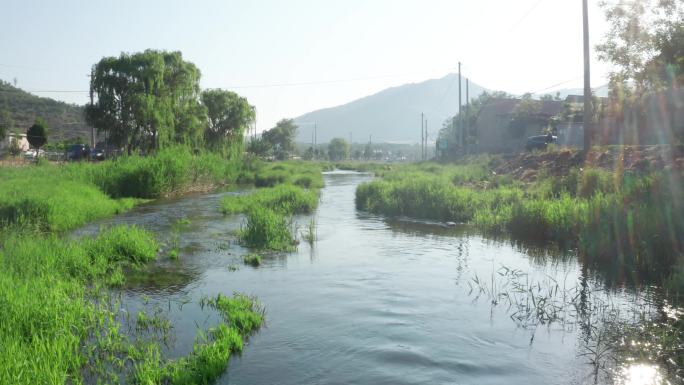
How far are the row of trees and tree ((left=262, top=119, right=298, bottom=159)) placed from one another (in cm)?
5421

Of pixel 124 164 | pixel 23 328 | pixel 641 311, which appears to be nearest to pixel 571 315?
pixel 641 311

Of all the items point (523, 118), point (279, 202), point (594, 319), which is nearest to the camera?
point (594, 319)

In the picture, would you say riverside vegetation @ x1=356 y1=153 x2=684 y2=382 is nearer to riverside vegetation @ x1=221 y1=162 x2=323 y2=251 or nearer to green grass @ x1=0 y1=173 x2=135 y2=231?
riverside vegetation @ x1=221 y1=162 x2=323 y2=251

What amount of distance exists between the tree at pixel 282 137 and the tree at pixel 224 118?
140ft

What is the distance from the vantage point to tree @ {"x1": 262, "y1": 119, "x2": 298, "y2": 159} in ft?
337

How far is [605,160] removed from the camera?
24.9 meters

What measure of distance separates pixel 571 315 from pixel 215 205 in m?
20.7

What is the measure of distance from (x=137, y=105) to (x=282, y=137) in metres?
63.5

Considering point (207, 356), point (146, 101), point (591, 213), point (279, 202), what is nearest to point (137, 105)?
point (146, 101)

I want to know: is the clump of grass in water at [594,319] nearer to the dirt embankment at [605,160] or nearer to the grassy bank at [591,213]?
the grassy bank at [591,213]

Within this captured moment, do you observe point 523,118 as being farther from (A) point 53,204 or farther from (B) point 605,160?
(A) point 53,204

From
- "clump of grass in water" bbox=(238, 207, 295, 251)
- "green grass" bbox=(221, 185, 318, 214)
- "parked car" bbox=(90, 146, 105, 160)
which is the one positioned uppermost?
"parked car" bbox=(90, 146, 105, 160)

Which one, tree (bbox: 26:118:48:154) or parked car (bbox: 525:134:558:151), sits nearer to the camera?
parked car (bbox: 525:134:558:151)

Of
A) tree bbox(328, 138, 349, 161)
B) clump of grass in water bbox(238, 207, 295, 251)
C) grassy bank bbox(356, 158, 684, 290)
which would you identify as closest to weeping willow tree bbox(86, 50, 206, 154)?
grassy bank bbox(356, 158, 684, 290)
